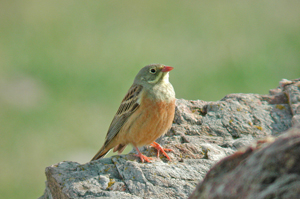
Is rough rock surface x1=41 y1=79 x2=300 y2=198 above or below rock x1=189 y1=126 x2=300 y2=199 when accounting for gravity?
above

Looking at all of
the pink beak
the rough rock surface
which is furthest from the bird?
the rough rock surface

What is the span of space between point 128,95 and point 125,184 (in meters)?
1.97

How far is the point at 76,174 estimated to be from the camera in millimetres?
4223

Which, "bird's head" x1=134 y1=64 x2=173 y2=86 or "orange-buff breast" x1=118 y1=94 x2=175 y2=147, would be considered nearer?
"orange-buff breast" x1=118 y1=94 x2=175 y2=147

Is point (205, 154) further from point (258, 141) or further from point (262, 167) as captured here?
point (262, 167)

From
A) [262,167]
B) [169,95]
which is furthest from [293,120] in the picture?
[262,167]

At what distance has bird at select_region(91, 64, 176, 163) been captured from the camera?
17.2 feet

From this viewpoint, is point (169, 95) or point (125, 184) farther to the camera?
point (169, 95)

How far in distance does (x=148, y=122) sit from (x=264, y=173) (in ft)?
10.8

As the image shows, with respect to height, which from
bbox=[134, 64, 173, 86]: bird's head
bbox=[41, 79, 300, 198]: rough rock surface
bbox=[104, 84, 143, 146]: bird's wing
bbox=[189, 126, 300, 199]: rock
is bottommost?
bbox=[189, 126, 300, 199]: rock

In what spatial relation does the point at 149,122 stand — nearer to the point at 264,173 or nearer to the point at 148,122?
the point at 148,122

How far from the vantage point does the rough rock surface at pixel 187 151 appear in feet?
13.2

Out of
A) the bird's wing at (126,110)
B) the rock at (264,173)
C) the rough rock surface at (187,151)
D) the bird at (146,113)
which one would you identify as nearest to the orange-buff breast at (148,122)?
the bird at (146,113)

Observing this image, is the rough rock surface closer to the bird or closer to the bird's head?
the bird
